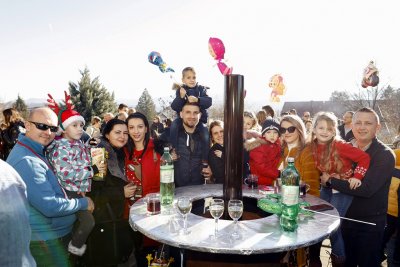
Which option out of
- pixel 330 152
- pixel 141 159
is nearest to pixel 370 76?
pixel 330 152

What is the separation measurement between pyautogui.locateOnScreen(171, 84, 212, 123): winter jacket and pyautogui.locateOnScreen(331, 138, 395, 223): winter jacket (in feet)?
8.26

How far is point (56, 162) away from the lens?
9.69 feet

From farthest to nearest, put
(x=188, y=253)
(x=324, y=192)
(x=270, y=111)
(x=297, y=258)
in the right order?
1. (x=270, y=111)
2. (x=324, y=192)
3. (x=297, y=258)
4. (x=188, y=253)

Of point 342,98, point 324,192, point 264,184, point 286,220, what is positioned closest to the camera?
point 286,220

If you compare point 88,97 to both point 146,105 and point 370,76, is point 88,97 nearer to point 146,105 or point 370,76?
point 146,105

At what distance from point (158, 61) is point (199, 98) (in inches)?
56.0

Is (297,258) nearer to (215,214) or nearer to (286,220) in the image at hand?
(286,220)

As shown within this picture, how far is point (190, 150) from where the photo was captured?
3.89m

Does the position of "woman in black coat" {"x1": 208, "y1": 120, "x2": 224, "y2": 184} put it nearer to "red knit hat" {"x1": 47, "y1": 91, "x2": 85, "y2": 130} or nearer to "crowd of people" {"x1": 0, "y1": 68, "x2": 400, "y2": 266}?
"crowd of people" {"x1": 0, "y1": 68, "x2": 400, "y2": 266}

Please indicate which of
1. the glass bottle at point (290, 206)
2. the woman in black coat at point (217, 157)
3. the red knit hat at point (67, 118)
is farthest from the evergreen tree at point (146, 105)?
the glass bottle at point (290, 206)

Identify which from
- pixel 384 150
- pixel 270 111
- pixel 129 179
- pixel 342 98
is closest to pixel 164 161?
pixel 129 179

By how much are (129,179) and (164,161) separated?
51cm

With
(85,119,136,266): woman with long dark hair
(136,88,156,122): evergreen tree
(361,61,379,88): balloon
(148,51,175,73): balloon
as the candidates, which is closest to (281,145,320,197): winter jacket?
(85,119,136,266): woman with long dark hair

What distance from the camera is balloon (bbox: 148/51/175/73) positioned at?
5605 mm
